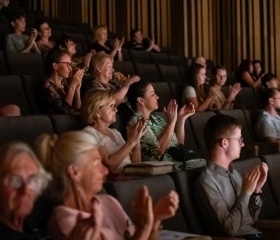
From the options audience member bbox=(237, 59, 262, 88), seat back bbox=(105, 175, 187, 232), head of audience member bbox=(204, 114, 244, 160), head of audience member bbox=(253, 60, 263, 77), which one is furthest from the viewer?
head of audience member bbox=(253, 60, 263, 77)

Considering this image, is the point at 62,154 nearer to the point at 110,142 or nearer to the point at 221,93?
the point at 110,142

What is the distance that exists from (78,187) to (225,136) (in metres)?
0.57

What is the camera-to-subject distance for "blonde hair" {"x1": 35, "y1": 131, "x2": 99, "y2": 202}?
121 cm

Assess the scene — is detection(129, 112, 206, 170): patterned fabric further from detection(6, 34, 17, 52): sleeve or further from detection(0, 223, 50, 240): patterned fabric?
detection(6, 34, 17, 52): sleeve

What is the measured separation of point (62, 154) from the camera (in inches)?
47.9

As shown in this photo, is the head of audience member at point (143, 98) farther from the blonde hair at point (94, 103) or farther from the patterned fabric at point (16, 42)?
the patterned fabric at point (16, 42)

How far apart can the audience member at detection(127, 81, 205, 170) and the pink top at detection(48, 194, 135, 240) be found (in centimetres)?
86

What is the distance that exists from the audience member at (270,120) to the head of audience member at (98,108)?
1275 millimetres

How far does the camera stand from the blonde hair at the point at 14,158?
113 cm

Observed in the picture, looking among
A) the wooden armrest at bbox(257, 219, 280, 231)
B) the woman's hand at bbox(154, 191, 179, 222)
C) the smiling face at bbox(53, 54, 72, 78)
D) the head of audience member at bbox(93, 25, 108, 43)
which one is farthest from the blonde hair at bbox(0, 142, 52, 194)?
the head of audience member at bbox(93, 25, 108, 43)

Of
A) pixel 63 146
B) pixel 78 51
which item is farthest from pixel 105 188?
pixel 78 51

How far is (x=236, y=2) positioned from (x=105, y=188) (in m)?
3.77

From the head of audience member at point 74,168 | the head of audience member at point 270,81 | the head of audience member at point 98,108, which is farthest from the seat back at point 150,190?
the head of audience member at point 270,81

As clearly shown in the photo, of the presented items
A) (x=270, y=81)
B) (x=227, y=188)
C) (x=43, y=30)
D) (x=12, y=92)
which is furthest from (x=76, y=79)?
(x=270, y=81)
